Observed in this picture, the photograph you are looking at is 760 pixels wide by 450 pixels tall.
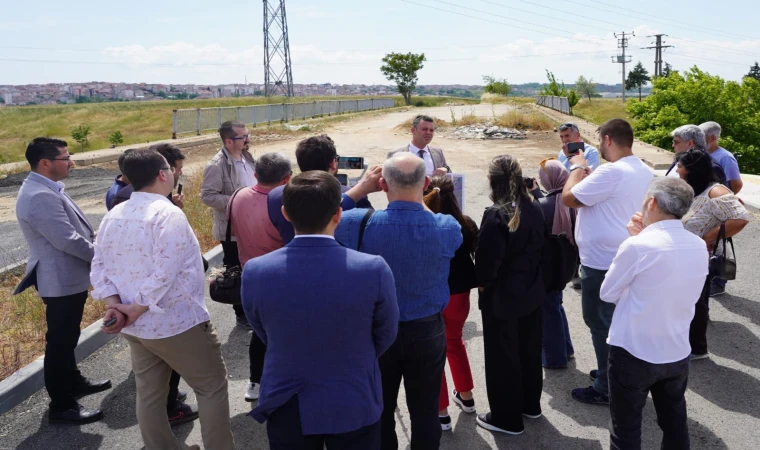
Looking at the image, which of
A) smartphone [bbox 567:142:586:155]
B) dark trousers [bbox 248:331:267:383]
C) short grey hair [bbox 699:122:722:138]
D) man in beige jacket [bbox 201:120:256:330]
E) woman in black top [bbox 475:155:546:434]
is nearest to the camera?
woman in black top [bbox 475:155:546:434]

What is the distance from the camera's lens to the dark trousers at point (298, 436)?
90.6 inches

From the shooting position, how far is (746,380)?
443cm

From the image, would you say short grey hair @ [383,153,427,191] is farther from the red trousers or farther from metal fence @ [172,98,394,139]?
metal fence @ [172,98,394,139]

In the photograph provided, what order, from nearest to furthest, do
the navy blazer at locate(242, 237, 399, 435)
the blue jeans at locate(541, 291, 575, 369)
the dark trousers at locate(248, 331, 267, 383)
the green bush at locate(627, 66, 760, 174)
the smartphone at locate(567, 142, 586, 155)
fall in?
the navy blazer at locate(242, 237, 399, 435) → the dark trousers at locate(248, 331, 267, 383) → the smartphone at locate(567, 142, 586, 155) → the blue jeans at locate(541, 291, 575, 369) → the green bush at locate(627, 66, 760, 174)

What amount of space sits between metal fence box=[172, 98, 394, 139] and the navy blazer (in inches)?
648

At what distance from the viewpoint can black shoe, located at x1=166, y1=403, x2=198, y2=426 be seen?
3984 mm

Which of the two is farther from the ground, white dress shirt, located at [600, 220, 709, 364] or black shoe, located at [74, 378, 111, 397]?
white dress shirt, located at [600, 220, 709, 364]

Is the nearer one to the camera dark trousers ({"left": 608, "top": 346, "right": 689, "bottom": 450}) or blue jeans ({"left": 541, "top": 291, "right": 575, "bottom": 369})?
dark trousers ({"left": 608, "top": 346, "right": 689, "bottom": 450})

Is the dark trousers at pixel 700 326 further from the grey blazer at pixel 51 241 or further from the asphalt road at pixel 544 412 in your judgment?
the grey blazer at pixel 51 241

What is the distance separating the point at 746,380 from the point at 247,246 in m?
3.85

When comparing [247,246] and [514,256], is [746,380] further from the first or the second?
[247,246]

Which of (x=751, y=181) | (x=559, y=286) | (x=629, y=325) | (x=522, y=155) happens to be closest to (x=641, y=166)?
(x=559, y=286)

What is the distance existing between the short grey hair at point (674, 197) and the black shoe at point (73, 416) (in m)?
3.75

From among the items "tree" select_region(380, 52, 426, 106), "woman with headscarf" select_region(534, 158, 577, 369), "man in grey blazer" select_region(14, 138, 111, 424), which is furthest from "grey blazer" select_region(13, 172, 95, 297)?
"tree" select_region(380, 52, 426, 106)
